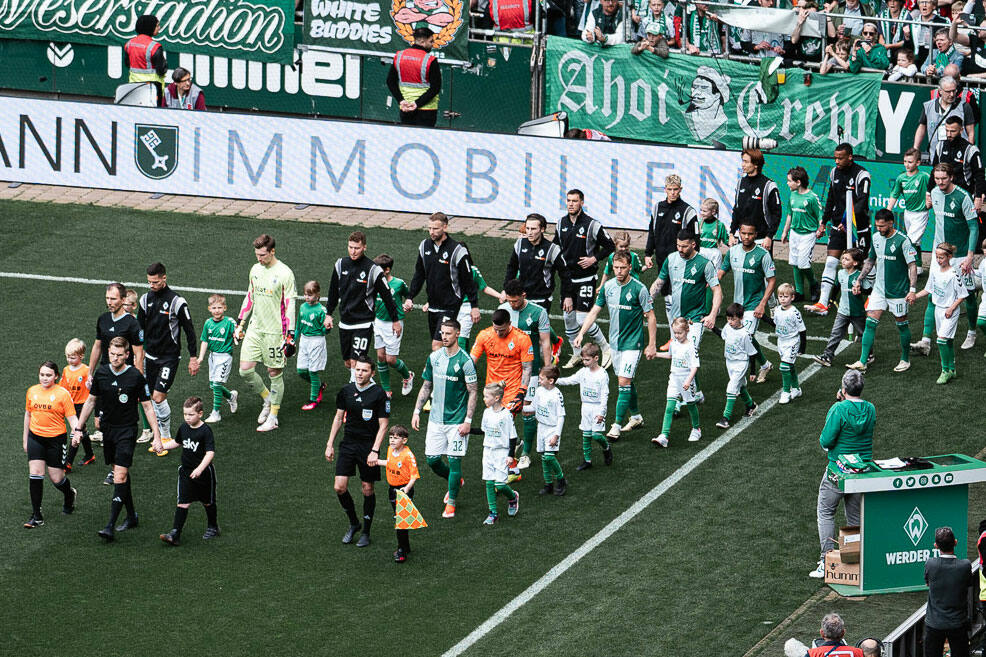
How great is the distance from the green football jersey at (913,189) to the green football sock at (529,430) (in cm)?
737

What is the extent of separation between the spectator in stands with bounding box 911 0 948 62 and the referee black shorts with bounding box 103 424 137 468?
15.8 m

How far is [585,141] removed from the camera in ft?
90.5

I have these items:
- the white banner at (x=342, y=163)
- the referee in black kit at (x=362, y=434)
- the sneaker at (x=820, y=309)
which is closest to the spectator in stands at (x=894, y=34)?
the white banner at (x=342, y=163)

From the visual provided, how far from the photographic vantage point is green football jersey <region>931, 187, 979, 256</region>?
23.6 m

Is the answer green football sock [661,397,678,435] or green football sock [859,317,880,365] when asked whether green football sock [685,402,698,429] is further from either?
green football sock [859,317,880,365]

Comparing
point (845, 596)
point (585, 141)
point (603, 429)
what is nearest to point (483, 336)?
point (603, 429)

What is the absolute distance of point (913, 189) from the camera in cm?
2466

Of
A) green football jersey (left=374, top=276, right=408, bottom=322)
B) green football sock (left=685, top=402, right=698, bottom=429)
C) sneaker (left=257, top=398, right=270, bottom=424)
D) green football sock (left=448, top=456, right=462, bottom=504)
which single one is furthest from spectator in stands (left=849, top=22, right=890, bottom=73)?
green football sock (left=448, top=456, right=462, bottom=504)

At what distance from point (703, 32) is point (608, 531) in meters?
13.6

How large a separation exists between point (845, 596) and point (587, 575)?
2613 mm

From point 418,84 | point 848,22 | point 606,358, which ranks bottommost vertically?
point 606,358

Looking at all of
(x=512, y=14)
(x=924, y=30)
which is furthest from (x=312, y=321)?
(x=924, y=30)

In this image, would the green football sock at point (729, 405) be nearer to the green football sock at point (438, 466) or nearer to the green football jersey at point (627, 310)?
the green football jersey at point (627, 310)

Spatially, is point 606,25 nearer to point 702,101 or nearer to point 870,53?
point 702,101
